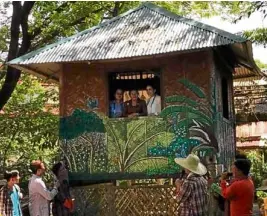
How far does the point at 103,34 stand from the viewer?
12.9m

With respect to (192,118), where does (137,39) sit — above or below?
above

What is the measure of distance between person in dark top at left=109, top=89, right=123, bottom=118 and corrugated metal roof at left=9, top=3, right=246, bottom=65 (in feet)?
3.87

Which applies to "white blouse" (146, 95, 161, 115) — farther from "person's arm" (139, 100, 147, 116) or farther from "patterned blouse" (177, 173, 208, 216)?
"patterned blouse" (177, 173, 208, 216)

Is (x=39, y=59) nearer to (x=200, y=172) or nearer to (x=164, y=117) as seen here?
(x=164, y=117)

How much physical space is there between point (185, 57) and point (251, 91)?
736 centimetres

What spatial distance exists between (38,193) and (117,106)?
10.6 feet

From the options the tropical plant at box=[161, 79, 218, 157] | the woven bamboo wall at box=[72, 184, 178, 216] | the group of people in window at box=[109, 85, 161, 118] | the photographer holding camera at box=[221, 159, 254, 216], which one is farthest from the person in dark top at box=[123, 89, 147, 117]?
the photographer holding camera at box=[221, 159, 254, 216]

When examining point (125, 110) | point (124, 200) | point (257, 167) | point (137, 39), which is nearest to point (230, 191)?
point (124, 200)

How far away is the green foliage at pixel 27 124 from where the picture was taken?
1811cm

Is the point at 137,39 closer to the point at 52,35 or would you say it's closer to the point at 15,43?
the point at 15,43

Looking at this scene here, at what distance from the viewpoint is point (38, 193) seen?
9922mm

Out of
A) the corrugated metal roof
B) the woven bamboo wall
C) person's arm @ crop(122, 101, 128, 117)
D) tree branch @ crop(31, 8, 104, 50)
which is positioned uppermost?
tree branch @ crop(31, 8, 104, 50)

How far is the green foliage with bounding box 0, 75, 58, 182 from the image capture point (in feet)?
59.4

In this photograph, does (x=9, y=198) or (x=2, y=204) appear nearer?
Result: (x=2, y=204)
